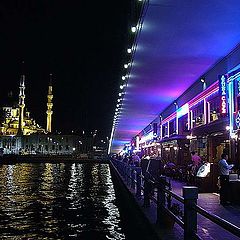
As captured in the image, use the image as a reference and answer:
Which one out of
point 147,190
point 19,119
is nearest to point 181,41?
point 147,190

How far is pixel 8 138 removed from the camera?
15550 centimetres

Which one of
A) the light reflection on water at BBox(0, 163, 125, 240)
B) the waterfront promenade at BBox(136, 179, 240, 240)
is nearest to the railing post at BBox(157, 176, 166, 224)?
the waterfront promenade at BBox(136, 179, 240, 240)

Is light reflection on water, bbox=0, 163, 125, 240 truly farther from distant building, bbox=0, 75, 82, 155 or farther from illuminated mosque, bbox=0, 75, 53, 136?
illuminated mosque, bbox=0, 75, 53, 136

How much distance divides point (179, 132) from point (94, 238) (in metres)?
20.5

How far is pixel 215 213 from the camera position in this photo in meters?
10.9

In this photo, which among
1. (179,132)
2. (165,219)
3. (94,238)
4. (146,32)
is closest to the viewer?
(165,219)

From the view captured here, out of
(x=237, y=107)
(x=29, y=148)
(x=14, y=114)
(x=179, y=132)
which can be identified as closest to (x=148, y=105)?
(x=179, y=132)

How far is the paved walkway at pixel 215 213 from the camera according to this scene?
309 inches

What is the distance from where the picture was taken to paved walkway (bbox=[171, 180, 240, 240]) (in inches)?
309

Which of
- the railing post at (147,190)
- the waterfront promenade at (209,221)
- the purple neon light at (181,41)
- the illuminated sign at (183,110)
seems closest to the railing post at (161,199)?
the waterfront promenade at (209,221)

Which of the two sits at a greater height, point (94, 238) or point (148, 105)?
point (148, 105)

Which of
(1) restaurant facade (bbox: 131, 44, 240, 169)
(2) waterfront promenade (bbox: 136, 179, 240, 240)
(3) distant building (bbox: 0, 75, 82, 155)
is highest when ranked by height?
(3) distant building (bbox: 0, 75, 82, 155)

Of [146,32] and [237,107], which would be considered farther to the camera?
[237,107]

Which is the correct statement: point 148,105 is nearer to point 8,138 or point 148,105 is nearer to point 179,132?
point 179,132
